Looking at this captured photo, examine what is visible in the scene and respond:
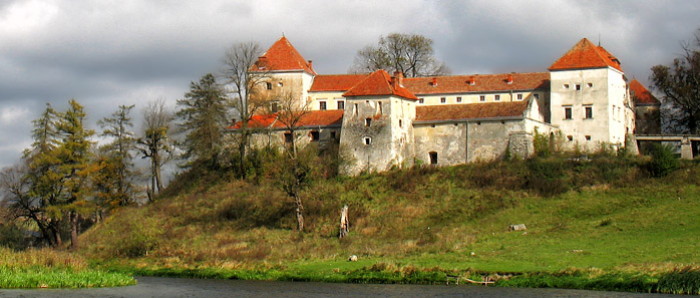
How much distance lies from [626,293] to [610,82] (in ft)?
110

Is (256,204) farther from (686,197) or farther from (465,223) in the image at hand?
(686,197)

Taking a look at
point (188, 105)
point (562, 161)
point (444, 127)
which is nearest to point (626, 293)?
point (562, 161)

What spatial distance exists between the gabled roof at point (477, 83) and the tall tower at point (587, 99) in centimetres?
244

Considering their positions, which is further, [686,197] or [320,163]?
[320,163]

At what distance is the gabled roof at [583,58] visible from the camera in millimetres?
64812

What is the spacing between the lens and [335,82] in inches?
2827

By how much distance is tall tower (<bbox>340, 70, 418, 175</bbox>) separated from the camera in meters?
62.3

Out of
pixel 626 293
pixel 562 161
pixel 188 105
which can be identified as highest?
pixel 188 105

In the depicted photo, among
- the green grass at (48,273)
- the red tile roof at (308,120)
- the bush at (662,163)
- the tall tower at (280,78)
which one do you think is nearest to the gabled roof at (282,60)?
the tall tower at (280,78)

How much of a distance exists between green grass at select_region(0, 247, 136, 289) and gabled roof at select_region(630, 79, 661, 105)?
45183 mm

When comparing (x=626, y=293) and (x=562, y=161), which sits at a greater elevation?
(x=562, y=161)

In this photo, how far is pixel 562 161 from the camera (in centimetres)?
5944

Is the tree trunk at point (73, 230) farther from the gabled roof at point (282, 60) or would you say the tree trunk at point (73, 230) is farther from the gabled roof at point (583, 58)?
the gabled roof at point (583, 58)

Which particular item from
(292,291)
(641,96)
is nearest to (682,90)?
(641,96)
